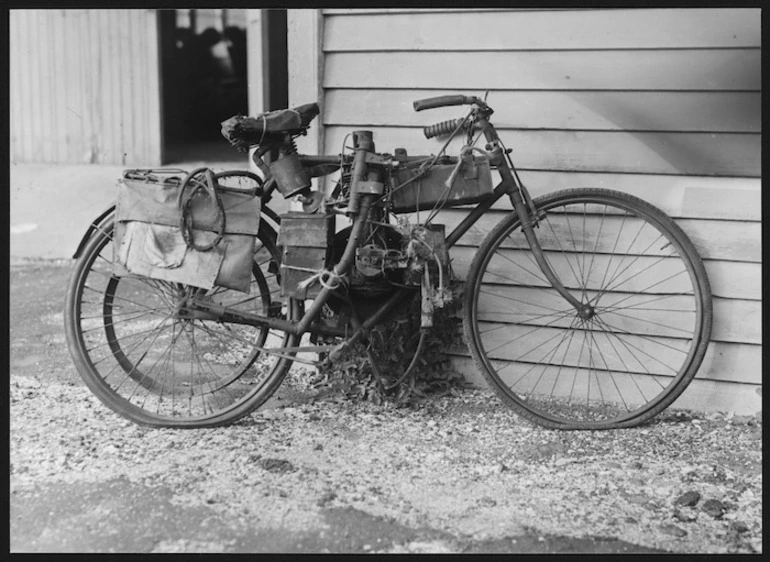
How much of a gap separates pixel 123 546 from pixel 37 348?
229 centimetres

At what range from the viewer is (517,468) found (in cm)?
322

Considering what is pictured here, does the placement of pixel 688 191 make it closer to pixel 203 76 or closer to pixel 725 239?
pixel 725 239

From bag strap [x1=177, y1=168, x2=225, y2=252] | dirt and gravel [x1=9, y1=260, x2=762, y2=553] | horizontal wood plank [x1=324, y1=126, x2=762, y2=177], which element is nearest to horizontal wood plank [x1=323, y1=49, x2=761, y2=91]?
horizontal wood plank [x1=324, y1=126, x2=762, y2=177]

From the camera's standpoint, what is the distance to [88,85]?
280 inches

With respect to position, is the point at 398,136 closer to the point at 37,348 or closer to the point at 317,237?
the point at 317,237

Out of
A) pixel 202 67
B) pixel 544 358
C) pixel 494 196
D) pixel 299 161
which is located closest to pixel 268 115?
pixel 299 161

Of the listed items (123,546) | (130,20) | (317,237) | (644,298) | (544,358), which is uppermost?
(130,20)

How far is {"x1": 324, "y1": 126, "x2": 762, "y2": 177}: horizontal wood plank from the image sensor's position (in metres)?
3.54

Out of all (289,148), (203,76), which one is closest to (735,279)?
(289,148)

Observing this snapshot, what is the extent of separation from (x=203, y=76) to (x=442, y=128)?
7.77 meters

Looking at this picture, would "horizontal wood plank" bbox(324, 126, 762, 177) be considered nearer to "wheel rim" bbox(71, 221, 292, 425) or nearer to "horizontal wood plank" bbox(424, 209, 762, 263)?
"horizontal wood plank" bbox(424, 209, 762, 263)

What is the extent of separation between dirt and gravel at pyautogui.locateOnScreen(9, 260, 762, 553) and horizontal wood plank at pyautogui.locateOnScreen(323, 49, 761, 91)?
4.78ft

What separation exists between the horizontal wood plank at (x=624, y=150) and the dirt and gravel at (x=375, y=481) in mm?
1110

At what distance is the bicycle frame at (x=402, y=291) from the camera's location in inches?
134
